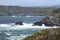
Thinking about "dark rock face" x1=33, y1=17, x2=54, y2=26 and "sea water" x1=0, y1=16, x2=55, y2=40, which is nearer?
"sea water" x1=0, y1=16, x2=55, y2=40

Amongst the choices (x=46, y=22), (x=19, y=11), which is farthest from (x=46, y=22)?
(x=19, y=11)

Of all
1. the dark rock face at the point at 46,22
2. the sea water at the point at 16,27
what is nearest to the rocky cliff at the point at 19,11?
the sea water at the point at 16,27

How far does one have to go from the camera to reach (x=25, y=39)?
7.63m

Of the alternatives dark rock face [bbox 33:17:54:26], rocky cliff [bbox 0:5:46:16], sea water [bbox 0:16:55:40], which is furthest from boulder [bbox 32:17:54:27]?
rocky cliff [bbox 0:5:46:16]

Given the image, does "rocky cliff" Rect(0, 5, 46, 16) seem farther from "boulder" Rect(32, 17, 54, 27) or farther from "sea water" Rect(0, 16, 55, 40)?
"boulder" Rect(32, 17, 54, 27)

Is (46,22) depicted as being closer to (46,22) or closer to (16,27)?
(46,22)

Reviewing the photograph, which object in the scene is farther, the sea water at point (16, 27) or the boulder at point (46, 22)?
the boulder at point (46, 22)

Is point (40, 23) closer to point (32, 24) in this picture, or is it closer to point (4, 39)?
point (32, 24)

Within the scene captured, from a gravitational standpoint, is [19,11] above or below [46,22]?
above

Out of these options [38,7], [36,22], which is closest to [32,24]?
[36,22]

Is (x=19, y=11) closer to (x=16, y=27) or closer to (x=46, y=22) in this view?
(x=16, y=27)

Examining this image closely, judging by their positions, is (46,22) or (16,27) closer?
(46,22)

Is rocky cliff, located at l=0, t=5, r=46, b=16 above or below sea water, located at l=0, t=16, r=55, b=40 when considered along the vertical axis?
above

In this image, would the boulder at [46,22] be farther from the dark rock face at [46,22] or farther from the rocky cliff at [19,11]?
the rocky cliff at [19,11]
